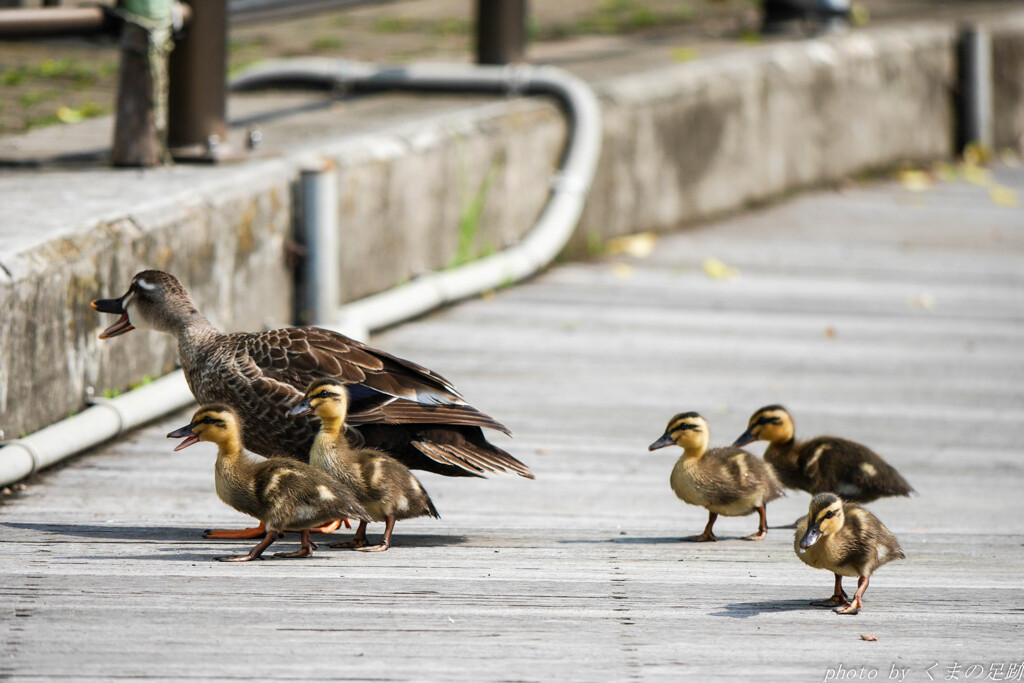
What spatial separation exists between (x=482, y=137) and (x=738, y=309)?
1.78 meters

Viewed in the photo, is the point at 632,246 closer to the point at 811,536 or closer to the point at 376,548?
the point at 376,548

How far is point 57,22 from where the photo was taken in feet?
21.2

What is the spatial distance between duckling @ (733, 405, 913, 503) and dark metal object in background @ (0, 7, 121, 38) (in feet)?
11.2

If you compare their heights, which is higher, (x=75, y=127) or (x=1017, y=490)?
(x=75, y=127)

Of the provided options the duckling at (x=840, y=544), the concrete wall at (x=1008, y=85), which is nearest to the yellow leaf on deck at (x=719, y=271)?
the duckling at (x=840, y=544)

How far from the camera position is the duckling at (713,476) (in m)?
4.57

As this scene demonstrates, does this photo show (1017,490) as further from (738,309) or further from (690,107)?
(690,107)

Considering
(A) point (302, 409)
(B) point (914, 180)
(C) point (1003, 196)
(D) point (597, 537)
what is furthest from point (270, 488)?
(B) point (914, 180)

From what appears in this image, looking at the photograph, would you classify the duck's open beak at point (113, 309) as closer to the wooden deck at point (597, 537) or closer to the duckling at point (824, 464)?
the wooden deck at point (597, 537)

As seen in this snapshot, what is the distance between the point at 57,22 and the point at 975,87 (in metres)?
10.1

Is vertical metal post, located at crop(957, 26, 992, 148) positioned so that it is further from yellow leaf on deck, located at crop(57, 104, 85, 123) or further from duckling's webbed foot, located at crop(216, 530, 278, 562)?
duckling's webbed foot, located at crop(216, 530, 278, 562)

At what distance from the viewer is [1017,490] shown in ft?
17.9

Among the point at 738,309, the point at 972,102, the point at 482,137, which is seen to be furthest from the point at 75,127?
the point at 972,102

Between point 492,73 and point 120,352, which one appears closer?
point 120,352
